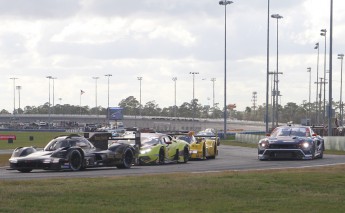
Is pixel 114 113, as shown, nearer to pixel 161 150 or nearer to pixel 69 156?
pixel 161 150

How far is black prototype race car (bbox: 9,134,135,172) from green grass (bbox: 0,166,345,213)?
25.0 ft

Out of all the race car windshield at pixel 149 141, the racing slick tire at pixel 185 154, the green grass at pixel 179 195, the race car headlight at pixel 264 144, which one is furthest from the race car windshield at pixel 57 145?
the race car headlight at pixel 264 144

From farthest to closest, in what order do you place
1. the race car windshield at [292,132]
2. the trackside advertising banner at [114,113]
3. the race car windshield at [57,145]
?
the trackside advertising banner at [114,113]
the race car windshield at [292,132]
the race car windshield at [57,145]

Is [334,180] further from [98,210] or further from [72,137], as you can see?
[72,137]

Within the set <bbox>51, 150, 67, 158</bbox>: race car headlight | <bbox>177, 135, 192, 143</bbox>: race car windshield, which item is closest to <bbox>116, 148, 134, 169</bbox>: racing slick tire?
<bbox>51, 150, 67, 158</bbox>: race car headlight

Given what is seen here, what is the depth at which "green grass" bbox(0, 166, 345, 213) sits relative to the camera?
13336mm

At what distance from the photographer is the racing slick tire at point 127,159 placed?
28.4 m

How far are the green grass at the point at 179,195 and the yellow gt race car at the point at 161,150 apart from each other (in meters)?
12.2

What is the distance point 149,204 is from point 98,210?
1141 millimetres

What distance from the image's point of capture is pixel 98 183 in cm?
1714

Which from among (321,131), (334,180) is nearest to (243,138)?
(321,131)

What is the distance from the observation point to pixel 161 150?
31703 mm

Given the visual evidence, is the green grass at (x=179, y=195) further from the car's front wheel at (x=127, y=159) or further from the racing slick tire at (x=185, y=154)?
the racing slick tire at (x=185, y=154)

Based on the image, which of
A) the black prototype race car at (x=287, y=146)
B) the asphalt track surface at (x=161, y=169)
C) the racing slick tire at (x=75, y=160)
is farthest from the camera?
the black prototype race car at (x=287, y=146)
